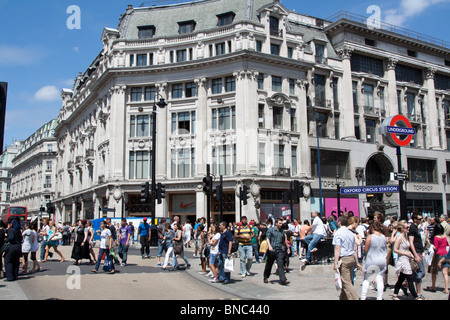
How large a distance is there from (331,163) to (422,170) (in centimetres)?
1410

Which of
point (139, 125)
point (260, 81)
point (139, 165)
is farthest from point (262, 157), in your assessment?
point (139, 125)

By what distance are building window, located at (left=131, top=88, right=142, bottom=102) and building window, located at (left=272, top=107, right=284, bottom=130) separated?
43.7ft

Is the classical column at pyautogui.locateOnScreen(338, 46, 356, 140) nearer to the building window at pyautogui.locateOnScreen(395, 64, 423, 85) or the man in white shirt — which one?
the building window at pyautogui.locateOnScreen(395, 64, 423, 85)

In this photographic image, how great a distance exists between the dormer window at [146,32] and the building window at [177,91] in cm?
629

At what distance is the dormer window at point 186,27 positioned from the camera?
41.6 meters

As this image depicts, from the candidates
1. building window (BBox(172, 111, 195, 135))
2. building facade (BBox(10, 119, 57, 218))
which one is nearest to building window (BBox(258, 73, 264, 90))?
building window (BBox(172, 111, 195, 135))

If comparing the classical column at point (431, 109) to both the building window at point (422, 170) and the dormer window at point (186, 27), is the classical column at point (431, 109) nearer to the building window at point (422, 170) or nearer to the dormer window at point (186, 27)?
the building window at point (422, 170)

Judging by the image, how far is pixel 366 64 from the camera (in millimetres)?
46281

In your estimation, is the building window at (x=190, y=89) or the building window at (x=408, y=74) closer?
the building window at (x=190, y=89)

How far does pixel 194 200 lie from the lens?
3916cm

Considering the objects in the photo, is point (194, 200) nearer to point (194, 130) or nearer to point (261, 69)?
point (194, 130)

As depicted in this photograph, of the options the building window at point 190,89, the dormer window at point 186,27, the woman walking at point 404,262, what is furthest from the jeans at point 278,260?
the dormer window at point 186,27

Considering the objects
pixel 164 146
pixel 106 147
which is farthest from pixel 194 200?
pixel 106 147
